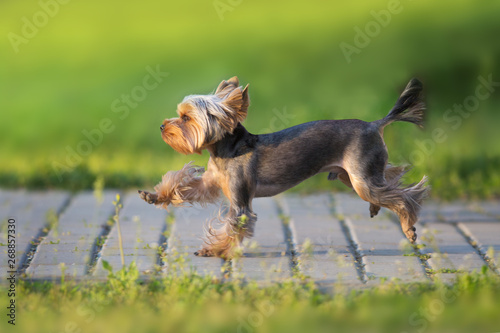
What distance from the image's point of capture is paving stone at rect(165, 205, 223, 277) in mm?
5168

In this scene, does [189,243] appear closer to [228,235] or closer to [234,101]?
[228,235]

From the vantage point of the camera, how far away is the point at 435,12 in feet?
34.0

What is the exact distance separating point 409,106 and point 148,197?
2.08 m

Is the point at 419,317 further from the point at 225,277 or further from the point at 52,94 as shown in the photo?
the point at 52,94

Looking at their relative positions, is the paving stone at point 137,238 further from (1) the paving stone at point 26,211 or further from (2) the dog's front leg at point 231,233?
(1) the paving stone at point 26,211

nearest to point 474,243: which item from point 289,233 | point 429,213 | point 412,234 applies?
point 412,234

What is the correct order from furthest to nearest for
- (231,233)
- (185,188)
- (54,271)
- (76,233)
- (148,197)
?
(76,233) → (185,188) → (148,197) → (231,233) → (54,271)

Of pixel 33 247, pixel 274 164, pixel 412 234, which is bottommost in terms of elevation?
pixel 33 247

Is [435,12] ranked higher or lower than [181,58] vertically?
higher

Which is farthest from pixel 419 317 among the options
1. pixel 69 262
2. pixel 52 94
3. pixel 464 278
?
pixel 52 94

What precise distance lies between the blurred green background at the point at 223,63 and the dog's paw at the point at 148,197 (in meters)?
3.53

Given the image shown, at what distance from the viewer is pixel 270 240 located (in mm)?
6066

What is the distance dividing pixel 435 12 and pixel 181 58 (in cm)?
362

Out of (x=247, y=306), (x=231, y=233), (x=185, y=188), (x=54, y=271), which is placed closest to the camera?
(x=247, y=306)
